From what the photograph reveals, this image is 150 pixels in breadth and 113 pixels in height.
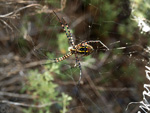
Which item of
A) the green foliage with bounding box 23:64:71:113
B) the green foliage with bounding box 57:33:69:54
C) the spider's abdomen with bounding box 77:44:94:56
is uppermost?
the spider's abdomen with bounding box 77:44:94:56

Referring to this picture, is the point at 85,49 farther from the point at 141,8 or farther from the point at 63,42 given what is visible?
the point at 141,8

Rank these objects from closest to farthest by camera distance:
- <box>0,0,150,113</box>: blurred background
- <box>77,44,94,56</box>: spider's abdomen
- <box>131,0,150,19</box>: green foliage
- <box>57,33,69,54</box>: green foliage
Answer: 1. <box>77,44,94,56</box>: spider's abdomen
2. <box>131,0,150,19</box>: green foliage
3. <box>0,0,150,113</box>: blurred background
4. <box>57,33,69,54</box>: green foliage

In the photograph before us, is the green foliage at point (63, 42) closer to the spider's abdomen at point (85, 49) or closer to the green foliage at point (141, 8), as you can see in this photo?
the spider's abdomen at point (85, 49)

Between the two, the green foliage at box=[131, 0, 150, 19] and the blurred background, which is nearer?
the green foliage at box=[131, 0, 150, 19]

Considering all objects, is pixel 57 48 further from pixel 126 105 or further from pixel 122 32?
pixel 126 105

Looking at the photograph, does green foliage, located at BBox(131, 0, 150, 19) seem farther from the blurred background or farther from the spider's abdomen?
the spider's abdomen

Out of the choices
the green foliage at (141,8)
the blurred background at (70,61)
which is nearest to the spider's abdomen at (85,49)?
the blurred background at (70,61)

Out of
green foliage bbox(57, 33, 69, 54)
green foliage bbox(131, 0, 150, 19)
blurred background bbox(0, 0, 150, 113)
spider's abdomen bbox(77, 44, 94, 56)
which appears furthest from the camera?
green foliage bbox(57, 33, 69, 54)

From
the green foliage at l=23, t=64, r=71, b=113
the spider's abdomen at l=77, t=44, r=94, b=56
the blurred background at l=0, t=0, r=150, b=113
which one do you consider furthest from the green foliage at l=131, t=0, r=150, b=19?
the green foliage at l=23, t=64, r=71, b=113
